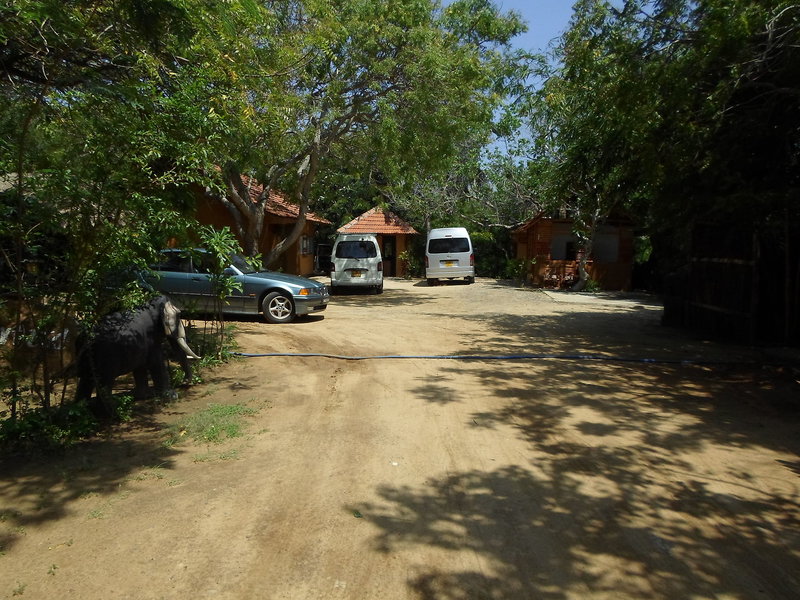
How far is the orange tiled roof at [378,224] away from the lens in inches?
1161

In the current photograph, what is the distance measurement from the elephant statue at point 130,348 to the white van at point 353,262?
13.1m

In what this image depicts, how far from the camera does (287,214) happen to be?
2311cm

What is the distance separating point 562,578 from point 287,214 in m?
21.0

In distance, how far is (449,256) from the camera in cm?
2438

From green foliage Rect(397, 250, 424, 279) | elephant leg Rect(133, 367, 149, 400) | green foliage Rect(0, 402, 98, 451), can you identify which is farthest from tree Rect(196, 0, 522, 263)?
green foliage Rect(397, 250, 424, 279)

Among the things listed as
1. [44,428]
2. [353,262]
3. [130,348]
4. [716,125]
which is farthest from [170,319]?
[353,262]

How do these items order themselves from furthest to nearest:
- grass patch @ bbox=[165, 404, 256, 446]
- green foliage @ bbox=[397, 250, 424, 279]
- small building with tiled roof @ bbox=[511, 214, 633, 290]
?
green foliage @ bbox=[397, 250, 424, 279] < small building with tiled roof @ bbox=[511, 214, 633, 290] < grass patch @ bbox=[165, 404, 256, 446]

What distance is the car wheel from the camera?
1200 cm

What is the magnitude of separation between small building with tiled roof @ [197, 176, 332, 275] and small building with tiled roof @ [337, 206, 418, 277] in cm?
262

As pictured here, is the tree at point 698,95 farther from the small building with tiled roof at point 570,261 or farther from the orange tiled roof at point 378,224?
the orange tiled roof at point 378,224

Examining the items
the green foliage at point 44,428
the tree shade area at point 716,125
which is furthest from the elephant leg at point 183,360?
the tree shade area at point 716,125

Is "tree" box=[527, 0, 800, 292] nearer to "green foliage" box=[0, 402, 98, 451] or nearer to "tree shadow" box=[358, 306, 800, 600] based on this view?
"tree shadow" box=[358, 306, 800, 600]

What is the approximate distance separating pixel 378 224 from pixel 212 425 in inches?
976

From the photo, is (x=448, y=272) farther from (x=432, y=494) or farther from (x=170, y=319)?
(x=432, y=494)
